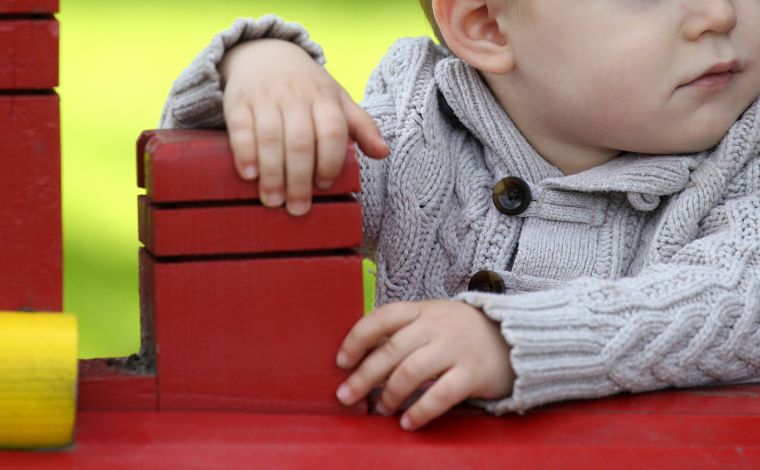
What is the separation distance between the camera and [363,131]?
3.56ft

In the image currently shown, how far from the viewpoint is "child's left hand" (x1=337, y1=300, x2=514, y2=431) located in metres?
1.01

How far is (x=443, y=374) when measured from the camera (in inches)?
40.9

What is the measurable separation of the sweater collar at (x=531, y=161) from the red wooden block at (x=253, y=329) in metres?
0.43

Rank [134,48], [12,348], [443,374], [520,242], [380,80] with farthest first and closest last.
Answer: [134,48]
[380,80]
[520,242]
[443,374]
[12,348]

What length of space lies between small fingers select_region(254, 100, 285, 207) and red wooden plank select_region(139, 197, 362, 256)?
0.01 meters

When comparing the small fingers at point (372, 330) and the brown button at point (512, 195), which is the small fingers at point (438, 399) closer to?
the small fingers at point (372, 330)

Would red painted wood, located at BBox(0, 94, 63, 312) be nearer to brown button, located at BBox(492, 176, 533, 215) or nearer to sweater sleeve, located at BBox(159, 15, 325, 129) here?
sweater sleeve, located at BBox(159, 15, 325, 129)

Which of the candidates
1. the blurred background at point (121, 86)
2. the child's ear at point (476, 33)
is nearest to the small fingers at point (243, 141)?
the child's ear at point (476, 33)

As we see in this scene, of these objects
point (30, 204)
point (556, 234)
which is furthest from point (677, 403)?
point (30, 204)

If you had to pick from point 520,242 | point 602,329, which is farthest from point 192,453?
point 520,242

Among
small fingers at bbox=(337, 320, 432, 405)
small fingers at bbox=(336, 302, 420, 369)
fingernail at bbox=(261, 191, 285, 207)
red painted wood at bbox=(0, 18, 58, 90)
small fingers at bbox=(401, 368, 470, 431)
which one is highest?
red painted wood at bbox=(0, 18, 58, 90)

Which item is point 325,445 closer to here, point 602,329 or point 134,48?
point 602,329

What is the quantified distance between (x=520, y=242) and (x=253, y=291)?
0.46m

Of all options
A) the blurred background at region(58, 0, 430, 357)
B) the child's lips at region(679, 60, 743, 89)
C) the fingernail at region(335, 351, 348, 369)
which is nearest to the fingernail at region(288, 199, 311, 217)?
the fingernail at region(335, 351, 348, 369)
